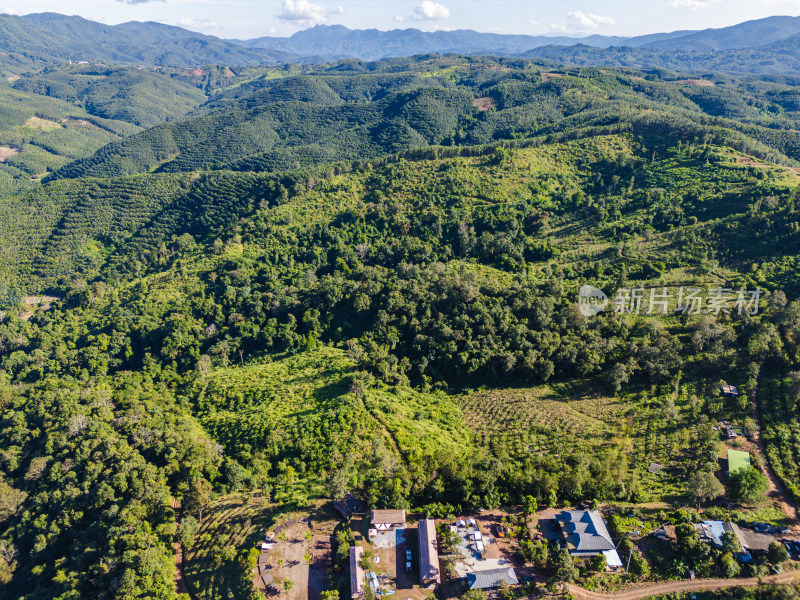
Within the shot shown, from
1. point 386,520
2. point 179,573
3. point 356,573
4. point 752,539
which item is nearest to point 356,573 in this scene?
point 356,573

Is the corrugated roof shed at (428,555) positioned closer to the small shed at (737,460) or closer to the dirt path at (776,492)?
the small shed at (737,460)

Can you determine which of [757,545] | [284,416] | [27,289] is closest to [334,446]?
[284,416]

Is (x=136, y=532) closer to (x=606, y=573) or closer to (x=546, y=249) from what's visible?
(x=606, y=573)

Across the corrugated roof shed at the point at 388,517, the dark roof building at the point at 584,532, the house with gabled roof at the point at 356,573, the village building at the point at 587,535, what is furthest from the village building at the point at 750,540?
the house with gabled roof at the point at 356,573

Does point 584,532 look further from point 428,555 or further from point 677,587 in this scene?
point 428,555

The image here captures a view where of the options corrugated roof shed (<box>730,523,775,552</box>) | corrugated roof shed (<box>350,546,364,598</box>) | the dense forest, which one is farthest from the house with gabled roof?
corrugated roof shed (<box>730,523,775,552</box>)

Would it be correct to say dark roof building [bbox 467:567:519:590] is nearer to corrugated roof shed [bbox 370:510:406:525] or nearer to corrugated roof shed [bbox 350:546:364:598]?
corrugated roof shed [bbox 370:510:406:525]
